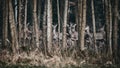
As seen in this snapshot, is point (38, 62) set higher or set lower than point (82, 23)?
lower

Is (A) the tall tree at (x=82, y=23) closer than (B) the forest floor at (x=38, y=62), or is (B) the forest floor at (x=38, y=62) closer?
(B) the forest floor at (x=38, y=62)

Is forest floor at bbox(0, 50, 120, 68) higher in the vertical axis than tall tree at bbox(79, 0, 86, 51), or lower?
lower

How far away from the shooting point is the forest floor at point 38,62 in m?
9.20

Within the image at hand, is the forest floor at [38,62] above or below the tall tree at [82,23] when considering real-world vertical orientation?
below

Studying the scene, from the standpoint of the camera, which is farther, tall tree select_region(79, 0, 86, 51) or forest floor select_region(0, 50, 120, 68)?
tall tree select_region(79, 0, 86, 51)

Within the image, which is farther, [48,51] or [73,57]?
[48,51]

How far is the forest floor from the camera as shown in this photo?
30.2 ft

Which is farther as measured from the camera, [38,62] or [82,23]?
[82,23]

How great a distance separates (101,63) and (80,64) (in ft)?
2.68

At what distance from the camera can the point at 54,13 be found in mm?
27484

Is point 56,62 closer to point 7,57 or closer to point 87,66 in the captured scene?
point 87,66

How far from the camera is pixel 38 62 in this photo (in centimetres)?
973

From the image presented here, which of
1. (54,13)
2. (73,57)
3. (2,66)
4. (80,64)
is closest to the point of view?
(2,66)

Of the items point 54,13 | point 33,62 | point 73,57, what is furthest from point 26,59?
point 54,13
